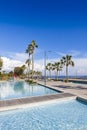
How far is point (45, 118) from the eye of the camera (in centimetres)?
1071

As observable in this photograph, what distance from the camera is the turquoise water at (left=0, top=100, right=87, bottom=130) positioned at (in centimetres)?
916

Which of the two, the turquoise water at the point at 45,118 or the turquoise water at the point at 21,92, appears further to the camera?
the turquoise water at the point at 21,92

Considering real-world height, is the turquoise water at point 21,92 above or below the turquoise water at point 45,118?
above

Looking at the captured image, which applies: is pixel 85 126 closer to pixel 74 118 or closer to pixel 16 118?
pixel 74 118

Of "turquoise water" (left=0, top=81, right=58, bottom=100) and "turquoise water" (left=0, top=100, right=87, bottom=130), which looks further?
"turquoise water" (left=0, top=81, right=58, bottom=100)

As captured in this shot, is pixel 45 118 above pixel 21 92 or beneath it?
beneath

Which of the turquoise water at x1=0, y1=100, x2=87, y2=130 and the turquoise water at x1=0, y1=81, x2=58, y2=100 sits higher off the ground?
the turquoise water at x1=0, y1=81, x2=58, y2=100

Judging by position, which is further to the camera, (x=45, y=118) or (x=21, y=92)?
(x=21, y=92)

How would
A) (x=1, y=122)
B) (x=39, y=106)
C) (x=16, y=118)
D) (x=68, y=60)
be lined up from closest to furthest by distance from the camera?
(x=1, y=122), (x=16, y=118), (x=39, y=106), (x=68, y=60)

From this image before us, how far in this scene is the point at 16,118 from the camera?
35.3 ft

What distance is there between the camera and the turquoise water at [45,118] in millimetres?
9156

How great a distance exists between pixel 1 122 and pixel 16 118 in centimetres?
108

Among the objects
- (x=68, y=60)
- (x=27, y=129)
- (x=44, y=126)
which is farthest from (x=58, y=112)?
(x=68, y=60)

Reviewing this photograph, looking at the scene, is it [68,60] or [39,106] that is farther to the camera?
[68,60]
